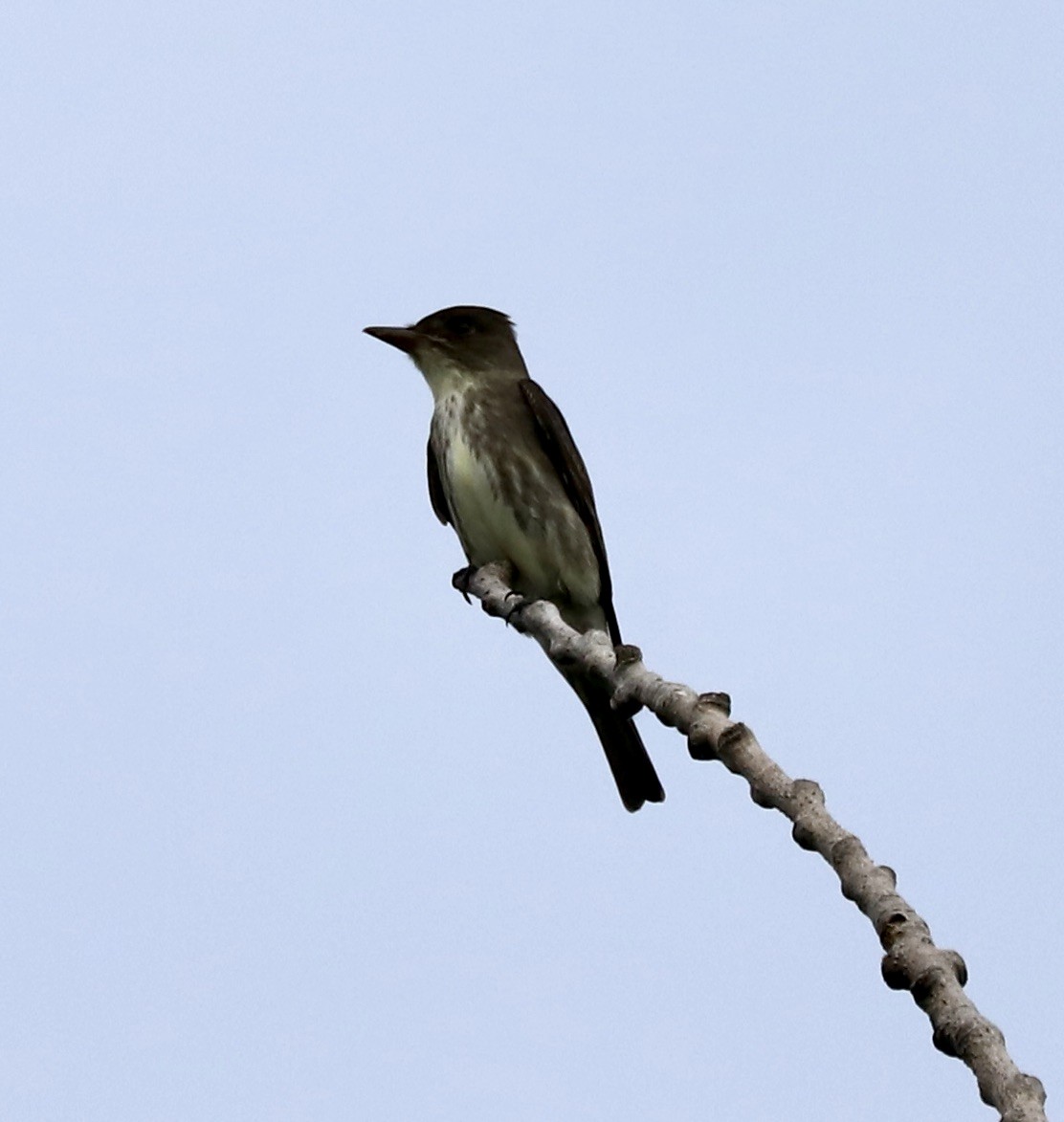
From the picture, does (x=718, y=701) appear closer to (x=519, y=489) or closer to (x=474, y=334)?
(x=519, y=489)

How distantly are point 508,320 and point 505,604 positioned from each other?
10.5ft

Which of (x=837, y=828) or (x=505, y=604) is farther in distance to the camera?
(x=505, y=604)

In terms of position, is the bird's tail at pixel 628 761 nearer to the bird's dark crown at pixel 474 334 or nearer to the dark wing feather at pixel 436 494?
the dark wing feather at pixel 436 494

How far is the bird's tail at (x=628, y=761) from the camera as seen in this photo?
310 inches

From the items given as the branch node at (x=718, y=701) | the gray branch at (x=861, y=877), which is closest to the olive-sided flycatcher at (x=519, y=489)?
the gray branch at (x=861, y=877)

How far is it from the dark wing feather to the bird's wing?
0.52 m

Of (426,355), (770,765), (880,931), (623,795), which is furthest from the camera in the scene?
(426,355)

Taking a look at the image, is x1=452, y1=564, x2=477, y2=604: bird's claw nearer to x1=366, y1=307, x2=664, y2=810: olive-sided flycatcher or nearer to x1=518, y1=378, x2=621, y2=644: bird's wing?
x1=366, y1=307, x2=664, y2=810: olive-sided flycatcher

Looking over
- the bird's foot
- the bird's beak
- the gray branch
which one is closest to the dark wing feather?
the bird's beak

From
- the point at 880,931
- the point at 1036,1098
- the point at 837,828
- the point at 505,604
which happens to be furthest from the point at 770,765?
the point at 505,604


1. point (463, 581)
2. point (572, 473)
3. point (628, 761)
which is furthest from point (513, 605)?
point (572, 473)

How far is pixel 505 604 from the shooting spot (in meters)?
6.02

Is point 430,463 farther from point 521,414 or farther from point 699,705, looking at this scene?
point 699,705

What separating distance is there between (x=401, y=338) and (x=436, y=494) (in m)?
0.75
